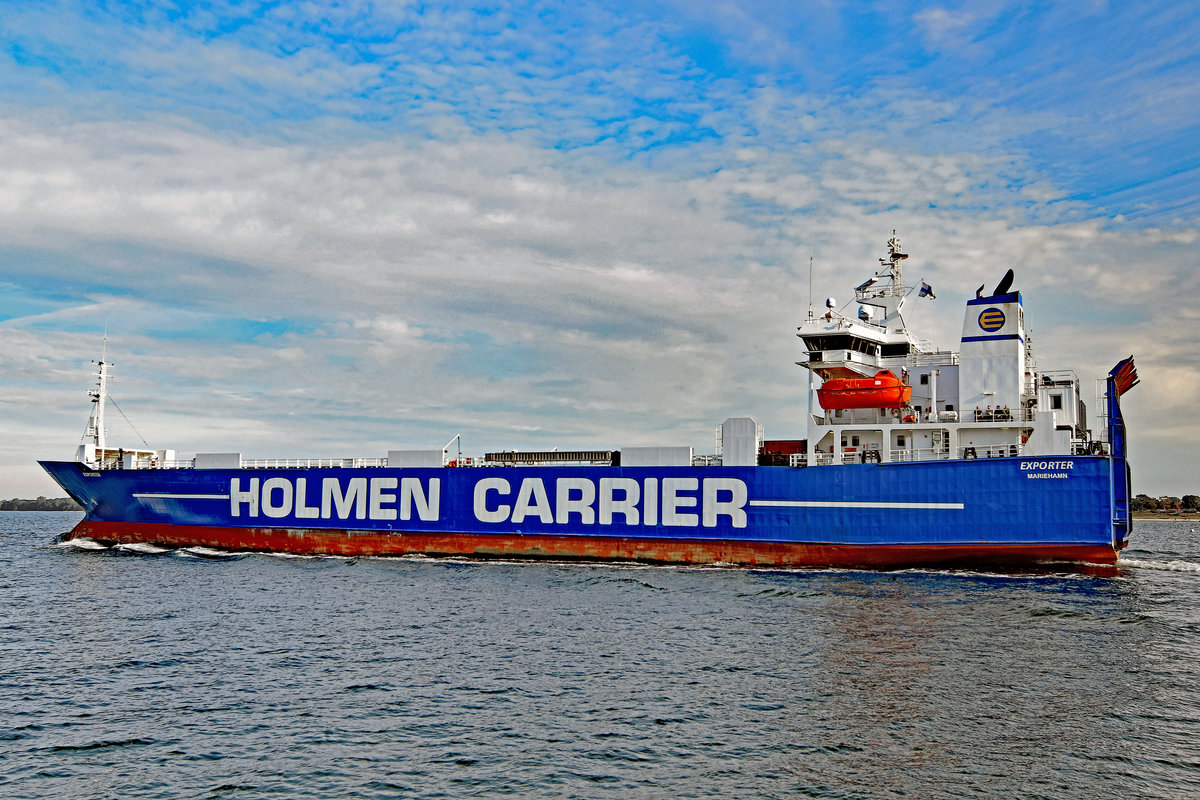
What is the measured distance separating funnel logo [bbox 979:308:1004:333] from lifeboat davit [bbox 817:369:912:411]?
3659 millimetres

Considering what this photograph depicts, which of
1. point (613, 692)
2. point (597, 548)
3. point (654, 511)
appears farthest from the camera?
point (597, 548)

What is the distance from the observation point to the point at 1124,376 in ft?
107

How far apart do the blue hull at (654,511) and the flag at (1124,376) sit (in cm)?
379

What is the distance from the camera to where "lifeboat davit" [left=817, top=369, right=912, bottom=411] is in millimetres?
31062

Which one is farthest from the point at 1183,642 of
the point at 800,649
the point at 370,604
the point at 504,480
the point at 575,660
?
the point at 504,480

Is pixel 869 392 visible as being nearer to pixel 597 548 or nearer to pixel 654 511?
pixel 654 511

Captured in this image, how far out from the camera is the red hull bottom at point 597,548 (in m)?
28.2

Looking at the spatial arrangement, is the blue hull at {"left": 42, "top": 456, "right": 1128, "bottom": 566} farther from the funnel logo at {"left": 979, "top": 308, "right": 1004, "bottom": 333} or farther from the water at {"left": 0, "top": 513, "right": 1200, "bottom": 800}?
the funnel logo at {"left": 979, "top": 308, "right": 1004, "bottom": 333}

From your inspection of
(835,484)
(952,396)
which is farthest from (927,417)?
(835,484)

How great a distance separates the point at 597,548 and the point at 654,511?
285 cm

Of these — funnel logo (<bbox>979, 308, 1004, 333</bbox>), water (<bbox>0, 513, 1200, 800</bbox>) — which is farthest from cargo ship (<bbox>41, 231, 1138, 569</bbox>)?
water (<bbox>0, 513, 1200, 800</bbox>)

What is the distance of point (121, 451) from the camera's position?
45594 millimetres

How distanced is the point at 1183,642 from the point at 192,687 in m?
21.1

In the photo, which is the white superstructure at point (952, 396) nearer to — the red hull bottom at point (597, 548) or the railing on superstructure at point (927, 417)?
the railing on superstructure at point (927, 417)
